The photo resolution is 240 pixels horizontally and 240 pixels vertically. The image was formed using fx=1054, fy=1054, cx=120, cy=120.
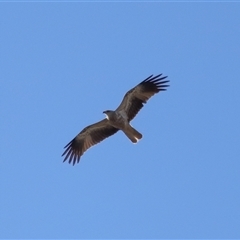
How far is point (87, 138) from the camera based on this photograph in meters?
34.7

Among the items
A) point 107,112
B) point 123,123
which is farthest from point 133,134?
point 107,112

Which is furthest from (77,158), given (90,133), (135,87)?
(135,87)

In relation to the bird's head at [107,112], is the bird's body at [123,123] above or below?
below

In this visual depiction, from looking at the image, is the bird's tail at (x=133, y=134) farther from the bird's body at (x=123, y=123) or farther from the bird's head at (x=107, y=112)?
the bird's head at (x=107, y=112)

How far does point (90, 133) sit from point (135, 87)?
2.55 metres

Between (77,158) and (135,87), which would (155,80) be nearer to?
(135,87)

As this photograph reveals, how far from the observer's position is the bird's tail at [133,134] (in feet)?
107

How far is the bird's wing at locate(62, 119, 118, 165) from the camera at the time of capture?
3409cm

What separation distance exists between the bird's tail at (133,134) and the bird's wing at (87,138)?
1.28m

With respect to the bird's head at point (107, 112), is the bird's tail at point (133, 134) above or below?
below

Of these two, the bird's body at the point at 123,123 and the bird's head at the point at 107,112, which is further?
the bird's head at the point at 107,112

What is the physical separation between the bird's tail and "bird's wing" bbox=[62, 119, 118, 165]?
128cm

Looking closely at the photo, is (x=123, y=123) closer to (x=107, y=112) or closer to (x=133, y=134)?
(x=133, y=134)

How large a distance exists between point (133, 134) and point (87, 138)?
2.52 m
